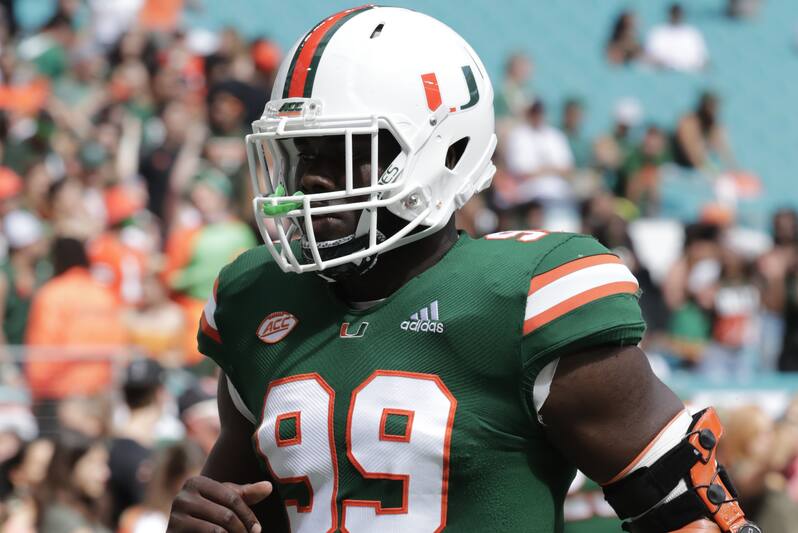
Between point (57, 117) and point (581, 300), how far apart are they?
25.4 feet

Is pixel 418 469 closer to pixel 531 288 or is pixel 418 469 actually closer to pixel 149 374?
pixel 531 288

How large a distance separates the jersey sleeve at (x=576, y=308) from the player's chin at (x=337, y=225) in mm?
323

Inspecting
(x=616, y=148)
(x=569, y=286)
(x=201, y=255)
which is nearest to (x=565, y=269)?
(x=569, y=286)

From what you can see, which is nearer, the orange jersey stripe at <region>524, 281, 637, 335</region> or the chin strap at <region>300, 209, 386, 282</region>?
the orange jersey stripe at <region>524, 281, 637, 335</region>

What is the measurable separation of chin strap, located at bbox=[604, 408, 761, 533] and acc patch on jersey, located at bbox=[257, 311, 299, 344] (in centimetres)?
64

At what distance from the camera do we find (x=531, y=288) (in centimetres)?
220

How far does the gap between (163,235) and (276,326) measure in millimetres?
6072

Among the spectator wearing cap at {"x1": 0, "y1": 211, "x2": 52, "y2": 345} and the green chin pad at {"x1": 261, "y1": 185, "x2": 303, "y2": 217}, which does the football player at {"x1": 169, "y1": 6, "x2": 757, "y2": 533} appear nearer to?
the green chin pad at {"x1": 261, "y1": 185, "x2": 303, "y2": 217}

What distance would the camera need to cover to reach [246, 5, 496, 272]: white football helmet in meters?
2.26

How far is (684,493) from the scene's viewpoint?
7.11 ft

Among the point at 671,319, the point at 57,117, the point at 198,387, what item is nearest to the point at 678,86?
the point at 671,319

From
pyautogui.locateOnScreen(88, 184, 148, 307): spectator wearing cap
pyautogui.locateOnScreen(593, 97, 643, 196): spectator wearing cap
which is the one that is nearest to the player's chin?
pyautogui.locateOnScreen(88, 184, 148, 307): spectator wearing cap

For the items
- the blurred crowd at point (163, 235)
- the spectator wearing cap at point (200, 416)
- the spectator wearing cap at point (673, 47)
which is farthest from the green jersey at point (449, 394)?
the spectator wearing cap at point (673, 47)

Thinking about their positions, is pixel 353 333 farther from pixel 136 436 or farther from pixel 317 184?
pixel 136 436
